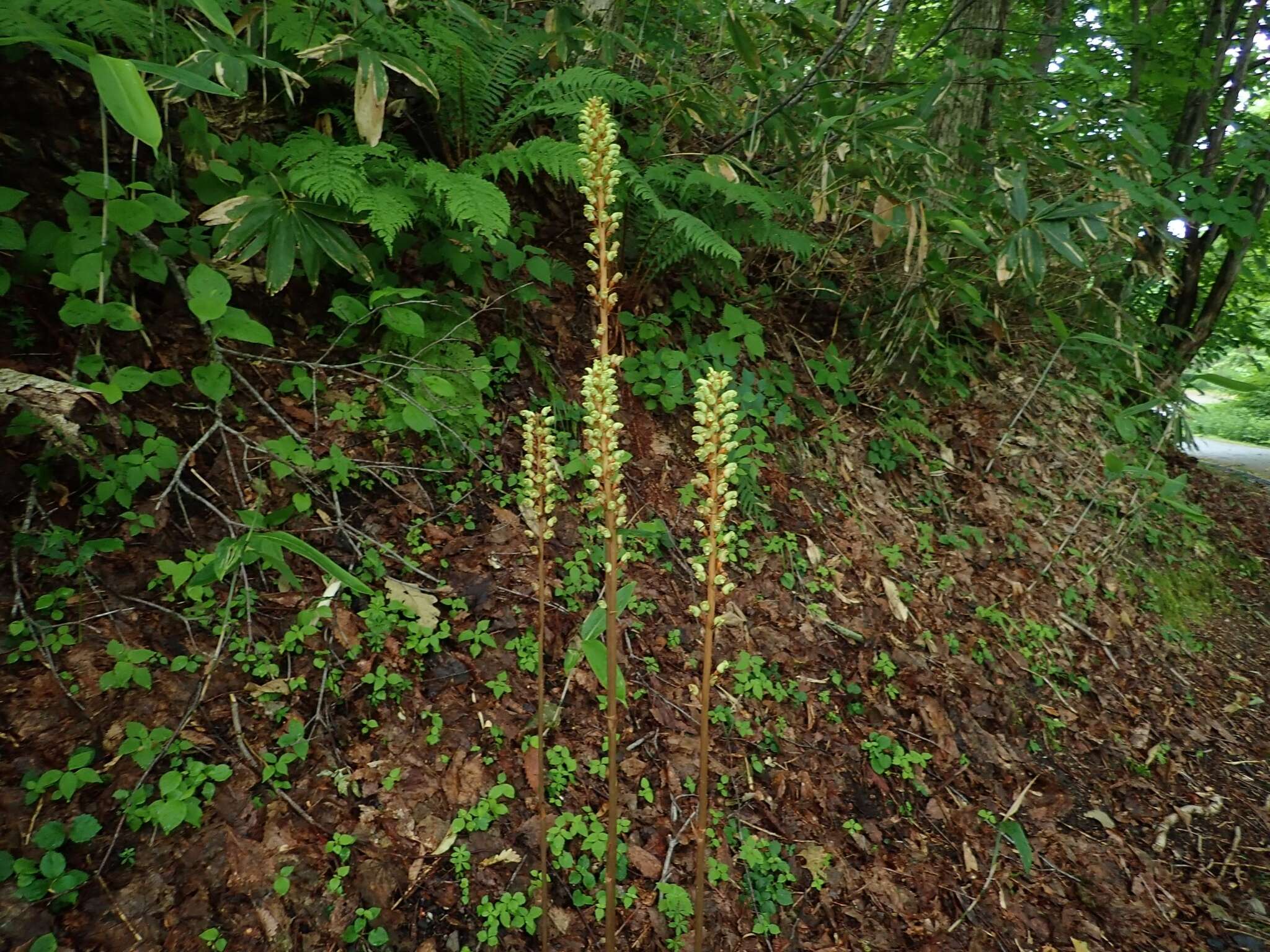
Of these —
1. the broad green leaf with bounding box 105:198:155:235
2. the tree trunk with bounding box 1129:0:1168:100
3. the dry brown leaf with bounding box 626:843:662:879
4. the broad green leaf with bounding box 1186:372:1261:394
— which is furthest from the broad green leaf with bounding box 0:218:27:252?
the tree trunk with bounding box 1129:0:1168:100

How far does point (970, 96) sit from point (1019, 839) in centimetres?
469

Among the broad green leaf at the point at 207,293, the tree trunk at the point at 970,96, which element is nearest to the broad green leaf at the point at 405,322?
the broad green leaf at the point at 207,293

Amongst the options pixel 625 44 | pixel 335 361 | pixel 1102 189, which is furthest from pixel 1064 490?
pixel 335 361

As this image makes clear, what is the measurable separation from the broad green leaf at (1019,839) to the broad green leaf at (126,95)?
3.73m

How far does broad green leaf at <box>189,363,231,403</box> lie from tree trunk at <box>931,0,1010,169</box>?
4.61 metres

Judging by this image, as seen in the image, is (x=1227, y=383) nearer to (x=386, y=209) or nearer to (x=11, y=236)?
(x=386, y=209)

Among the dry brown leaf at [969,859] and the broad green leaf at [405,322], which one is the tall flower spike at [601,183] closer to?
the broad green leaf at [405,322]

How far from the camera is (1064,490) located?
207 inches

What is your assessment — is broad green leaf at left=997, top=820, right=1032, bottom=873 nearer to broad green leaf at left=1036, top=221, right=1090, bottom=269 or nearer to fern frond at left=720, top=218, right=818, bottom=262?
broad green leaf at left=1036, top=221, right=1090, bottom=269

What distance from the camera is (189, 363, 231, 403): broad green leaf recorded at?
236cm

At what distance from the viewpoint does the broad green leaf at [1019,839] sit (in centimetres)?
285

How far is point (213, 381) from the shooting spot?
7.79 feet

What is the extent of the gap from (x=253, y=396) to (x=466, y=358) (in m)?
0.88

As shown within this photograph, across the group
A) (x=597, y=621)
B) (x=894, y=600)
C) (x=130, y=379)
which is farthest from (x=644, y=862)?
(x=130, y=379)
